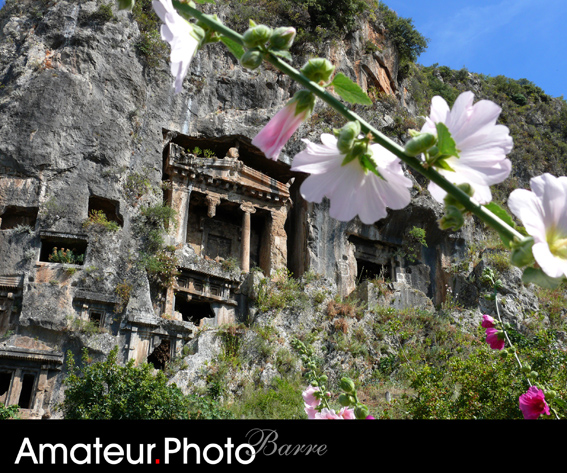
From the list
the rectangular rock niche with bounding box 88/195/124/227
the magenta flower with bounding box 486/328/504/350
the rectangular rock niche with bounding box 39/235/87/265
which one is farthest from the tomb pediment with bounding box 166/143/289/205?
the magenta flower with bounding box 486/328/504/350

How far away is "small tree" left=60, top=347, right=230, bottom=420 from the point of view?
1028 cm

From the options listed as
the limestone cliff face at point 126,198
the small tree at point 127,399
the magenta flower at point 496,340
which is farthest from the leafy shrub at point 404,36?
the magenta flower at point 496,340

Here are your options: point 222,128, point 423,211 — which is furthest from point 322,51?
point 423,211

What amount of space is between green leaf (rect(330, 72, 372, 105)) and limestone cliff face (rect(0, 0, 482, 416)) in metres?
14.1

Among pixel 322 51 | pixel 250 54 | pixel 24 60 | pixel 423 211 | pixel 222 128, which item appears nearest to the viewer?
pixel 250 54

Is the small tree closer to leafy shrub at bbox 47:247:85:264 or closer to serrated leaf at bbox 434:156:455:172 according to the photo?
leafy shrub at bbox 47:247:85:264

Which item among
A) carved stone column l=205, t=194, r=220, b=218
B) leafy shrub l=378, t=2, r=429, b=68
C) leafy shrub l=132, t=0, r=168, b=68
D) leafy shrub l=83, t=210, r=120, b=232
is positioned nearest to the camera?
leafy shrub l=83, t=210, r=120, b=232

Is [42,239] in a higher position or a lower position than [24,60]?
lower

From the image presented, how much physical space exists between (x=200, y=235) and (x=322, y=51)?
10554 mm

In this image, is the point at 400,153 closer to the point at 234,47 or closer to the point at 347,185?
the point at 347,185

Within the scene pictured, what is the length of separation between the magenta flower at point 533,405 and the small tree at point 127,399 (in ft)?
30.1

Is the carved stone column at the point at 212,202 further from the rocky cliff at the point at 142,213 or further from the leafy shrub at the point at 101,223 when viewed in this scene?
the leafy shrub at the point at 101,223

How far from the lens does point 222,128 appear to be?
805 inches

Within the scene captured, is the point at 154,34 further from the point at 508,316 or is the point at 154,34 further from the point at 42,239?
the point at 508,316
